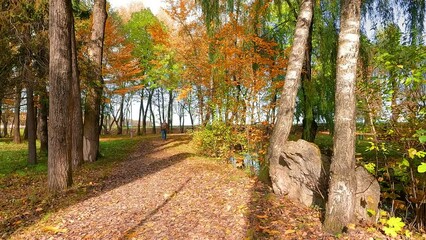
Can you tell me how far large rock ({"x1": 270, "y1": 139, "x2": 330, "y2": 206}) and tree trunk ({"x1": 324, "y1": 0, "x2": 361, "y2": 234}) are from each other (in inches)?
20.2

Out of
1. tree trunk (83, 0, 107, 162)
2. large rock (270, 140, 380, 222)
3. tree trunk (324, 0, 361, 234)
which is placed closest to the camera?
tree trunk (324, 0, 361, 234)

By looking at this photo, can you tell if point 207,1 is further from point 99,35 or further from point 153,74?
point 153,74

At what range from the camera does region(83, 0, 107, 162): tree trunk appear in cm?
978

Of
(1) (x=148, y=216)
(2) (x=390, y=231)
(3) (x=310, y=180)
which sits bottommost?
(1) (x=148, y=216)

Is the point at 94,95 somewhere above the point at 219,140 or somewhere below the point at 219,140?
above

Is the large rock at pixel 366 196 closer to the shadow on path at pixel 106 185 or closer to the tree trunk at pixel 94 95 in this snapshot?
the shadow on path at pixel 106 185

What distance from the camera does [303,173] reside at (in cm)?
471

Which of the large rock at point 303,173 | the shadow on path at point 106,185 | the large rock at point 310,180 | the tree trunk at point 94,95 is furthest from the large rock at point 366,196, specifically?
the tree trunk at point 94,95

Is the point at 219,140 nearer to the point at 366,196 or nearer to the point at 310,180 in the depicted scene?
the point at 310,180

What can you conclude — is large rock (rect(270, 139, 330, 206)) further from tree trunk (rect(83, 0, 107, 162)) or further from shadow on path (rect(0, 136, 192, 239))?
tree trunk (rect(83, 0, 107, 162))

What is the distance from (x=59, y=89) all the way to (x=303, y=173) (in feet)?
17.9

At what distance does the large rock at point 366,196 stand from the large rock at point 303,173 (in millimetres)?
504

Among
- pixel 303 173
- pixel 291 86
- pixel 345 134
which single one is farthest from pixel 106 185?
pixel 345 134

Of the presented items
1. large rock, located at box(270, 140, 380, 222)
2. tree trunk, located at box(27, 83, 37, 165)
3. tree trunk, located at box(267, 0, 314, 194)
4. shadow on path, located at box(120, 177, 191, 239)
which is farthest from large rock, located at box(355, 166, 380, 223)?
tree trunk, located at box(27, 83, 37, 165)
